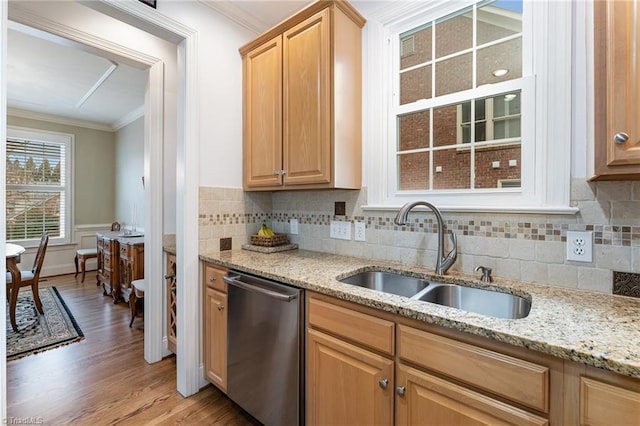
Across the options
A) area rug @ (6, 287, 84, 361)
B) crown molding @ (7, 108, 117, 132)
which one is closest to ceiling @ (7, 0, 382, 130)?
crown molding @ (7, 108, 117, 132)

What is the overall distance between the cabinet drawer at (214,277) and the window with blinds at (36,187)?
482cm

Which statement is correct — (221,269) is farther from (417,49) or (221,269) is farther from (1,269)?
(417,49)

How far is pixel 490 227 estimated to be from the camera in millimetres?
1418

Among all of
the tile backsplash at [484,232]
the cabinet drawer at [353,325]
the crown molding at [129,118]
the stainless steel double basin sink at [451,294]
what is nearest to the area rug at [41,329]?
the tile backsplash at [484,232]

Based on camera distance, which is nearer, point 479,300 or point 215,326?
point 479,300

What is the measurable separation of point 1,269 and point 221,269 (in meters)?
0.91

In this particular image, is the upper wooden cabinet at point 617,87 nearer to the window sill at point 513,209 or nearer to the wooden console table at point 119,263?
the window sill at point 513,209

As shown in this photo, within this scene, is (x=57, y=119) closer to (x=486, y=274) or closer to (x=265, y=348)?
(x=265, y=348)

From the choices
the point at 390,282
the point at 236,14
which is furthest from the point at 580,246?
the point at 236,14

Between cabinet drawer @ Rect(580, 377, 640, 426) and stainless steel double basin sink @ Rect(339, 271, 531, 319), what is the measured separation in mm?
466

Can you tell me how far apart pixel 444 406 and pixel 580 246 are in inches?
34.0

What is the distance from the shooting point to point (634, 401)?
2.17 feet

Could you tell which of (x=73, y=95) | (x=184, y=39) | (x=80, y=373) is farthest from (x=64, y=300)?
(x=184, y=39)

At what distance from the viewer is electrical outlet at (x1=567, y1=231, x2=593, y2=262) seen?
118cm
